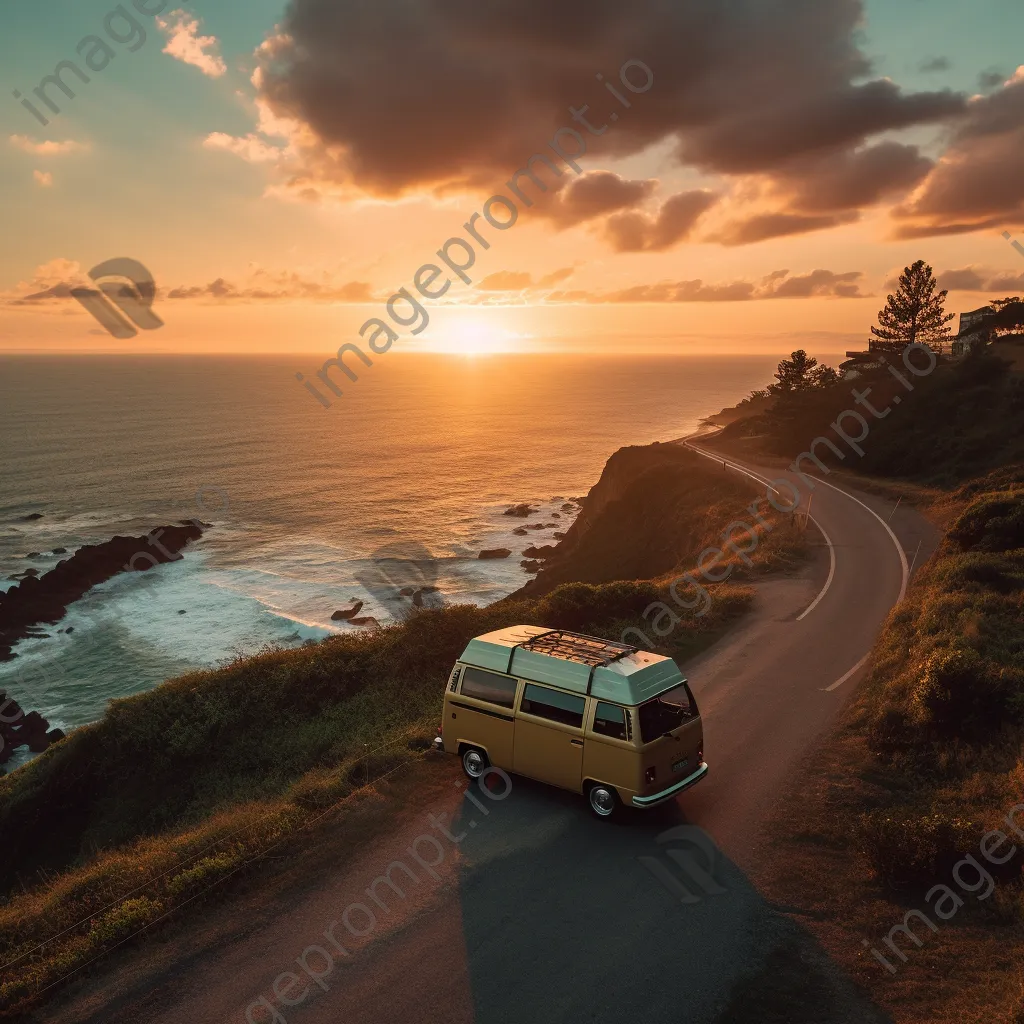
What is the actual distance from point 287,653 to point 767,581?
20665 mm

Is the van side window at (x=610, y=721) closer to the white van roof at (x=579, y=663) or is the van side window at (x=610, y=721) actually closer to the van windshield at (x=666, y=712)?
the white van roof at (x=579, y=663)

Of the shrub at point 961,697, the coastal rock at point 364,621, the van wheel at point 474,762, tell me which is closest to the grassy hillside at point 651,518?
the coastal rock at point 364,621

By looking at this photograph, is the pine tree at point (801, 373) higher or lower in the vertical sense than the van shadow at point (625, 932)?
higher

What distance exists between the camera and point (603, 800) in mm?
12906

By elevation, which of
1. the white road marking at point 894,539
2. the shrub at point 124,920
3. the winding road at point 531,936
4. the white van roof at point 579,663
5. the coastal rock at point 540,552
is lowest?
the coastal rock at point 540,552

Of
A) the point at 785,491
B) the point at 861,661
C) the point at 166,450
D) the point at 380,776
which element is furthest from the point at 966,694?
the point at 166,450

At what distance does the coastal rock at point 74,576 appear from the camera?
2215 inches

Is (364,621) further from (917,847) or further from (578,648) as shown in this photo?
(917,847)

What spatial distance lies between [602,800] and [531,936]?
315cm

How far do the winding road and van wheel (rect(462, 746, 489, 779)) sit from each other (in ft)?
1.85

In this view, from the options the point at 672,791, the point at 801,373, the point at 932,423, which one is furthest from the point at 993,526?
the point at 801,373

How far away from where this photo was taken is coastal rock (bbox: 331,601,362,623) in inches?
2215

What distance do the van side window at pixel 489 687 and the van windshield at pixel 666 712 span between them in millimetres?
2752

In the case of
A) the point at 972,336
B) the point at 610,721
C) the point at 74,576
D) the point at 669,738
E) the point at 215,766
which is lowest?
the point at 74,576
